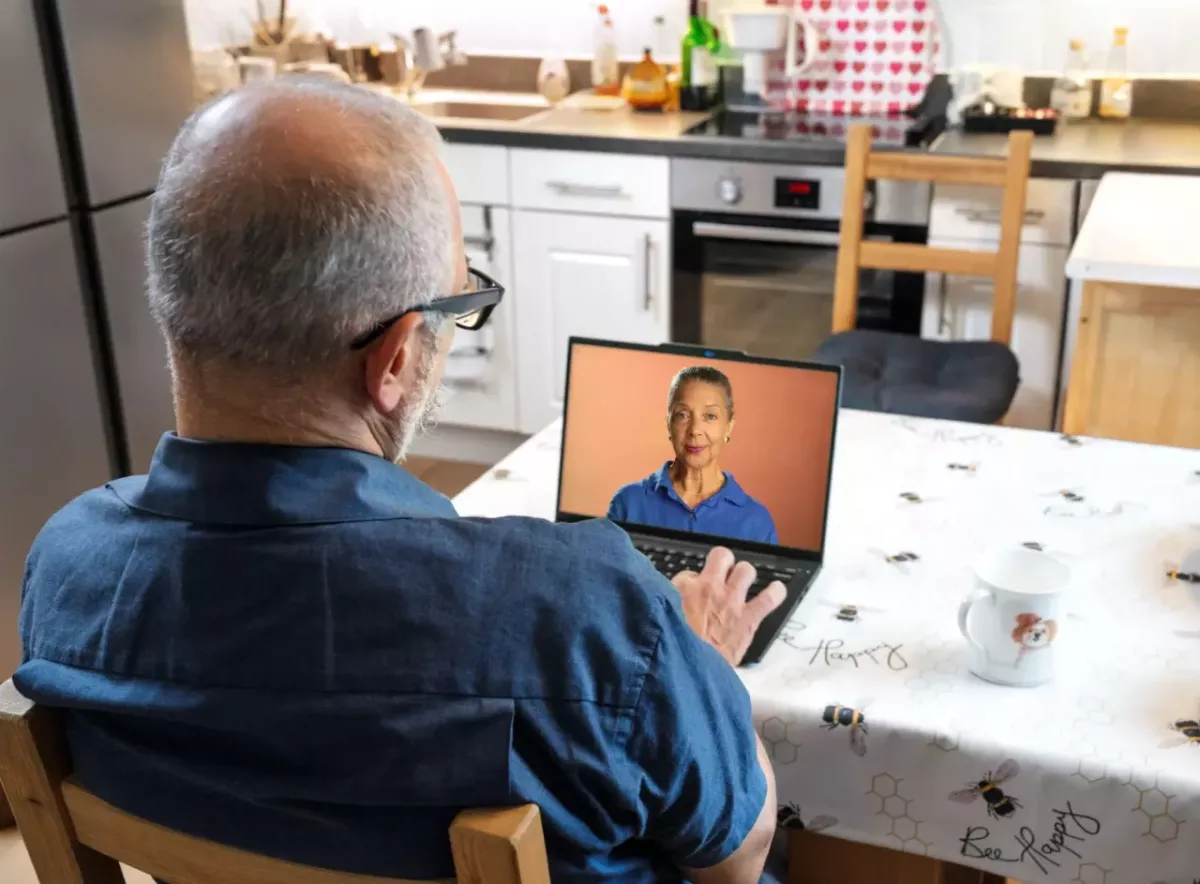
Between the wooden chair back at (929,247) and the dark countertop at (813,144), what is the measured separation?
0.17 meters

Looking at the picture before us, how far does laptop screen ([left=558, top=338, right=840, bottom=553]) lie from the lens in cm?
130

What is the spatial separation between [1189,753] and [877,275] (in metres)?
2.11

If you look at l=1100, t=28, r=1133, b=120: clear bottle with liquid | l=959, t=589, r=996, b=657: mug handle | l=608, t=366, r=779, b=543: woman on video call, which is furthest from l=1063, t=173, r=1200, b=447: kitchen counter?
l=1100, t=28, r=1133, b=120: clear bottle with liquid

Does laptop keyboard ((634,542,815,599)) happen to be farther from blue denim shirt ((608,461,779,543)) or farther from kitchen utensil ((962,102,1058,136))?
kitchen utensil ((962,102,1058,136))

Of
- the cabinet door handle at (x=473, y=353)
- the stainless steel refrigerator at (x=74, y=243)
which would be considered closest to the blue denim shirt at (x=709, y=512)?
the stainless steel refrigerator at (x=74, y=243)

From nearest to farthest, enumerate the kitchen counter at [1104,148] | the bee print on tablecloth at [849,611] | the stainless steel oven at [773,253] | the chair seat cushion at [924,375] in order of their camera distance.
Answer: the bee print on tablecloth at [849,611] < the chair seat cushion at [924,375] < the kitchen counter at [1104,148] < the stainless steel oven at [773,253]

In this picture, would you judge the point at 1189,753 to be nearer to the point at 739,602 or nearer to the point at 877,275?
the point at 739,602

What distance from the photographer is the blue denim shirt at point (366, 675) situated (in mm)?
749

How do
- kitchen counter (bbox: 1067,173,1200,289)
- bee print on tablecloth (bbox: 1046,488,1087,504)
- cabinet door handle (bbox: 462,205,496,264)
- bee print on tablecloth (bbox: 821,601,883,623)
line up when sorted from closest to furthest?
bee print on tablecloth (bbox: 821,601,883,623) < bee print on tablecloth (bbox: 1046,488,1087,504) < kitchen counter (bbox: 1067,173,1200,289) < cabinet door handle (bbox: 462,205,496,264)

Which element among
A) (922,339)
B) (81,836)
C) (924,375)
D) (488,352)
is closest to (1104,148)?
(922,339)

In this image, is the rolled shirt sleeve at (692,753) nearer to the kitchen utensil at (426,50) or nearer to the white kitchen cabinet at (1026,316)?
the white kitchen cabinet at (1026,316)

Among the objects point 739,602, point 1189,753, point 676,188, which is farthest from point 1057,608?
point 676,188

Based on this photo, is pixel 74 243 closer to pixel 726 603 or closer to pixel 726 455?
pixel 726 455

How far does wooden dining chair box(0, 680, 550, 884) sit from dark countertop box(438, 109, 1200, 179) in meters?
2.41
